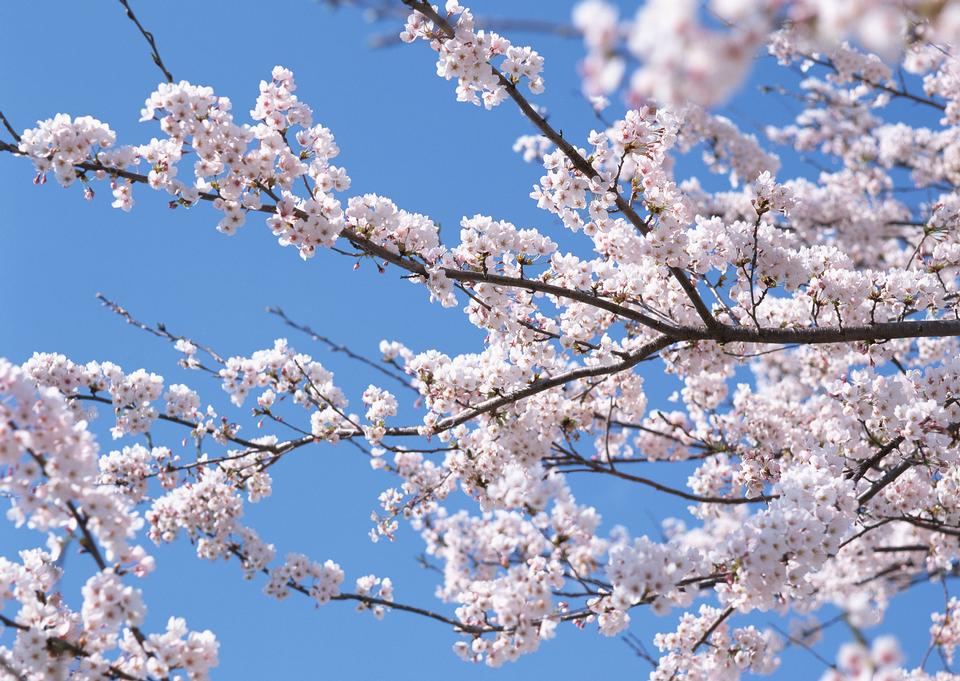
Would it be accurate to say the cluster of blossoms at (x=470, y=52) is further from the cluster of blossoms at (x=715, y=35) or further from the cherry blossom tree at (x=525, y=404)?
the cluster of blossoms at (x=715, y=35)

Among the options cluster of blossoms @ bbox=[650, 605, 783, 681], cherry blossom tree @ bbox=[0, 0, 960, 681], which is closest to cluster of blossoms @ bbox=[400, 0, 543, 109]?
cherry blossom tree @ bbox=[0, 0, 960, 681]

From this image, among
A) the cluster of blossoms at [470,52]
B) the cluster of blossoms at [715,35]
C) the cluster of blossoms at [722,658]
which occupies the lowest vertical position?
the cluster of blossoms at [715,35]

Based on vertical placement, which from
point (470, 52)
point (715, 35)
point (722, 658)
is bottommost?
point (715, 35)

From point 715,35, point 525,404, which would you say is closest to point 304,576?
point 525,404

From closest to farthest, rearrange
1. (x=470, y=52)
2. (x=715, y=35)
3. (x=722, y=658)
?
(x=715, y=35)
(x=470, y=52)
(x=722, y=658)

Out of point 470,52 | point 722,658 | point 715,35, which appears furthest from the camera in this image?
point 722,658

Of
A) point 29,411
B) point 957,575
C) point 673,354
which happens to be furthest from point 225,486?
point 957,575

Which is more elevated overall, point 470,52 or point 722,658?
point 470,52

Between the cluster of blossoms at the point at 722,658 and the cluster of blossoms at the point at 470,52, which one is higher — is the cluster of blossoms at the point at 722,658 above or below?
below

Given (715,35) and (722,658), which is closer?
(715,35)

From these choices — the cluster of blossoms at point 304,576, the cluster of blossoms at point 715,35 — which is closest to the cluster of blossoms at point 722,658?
the cluster of blossoms at point 304,576

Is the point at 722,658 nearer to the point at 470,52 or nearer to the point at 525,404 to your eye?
the point at 525,404

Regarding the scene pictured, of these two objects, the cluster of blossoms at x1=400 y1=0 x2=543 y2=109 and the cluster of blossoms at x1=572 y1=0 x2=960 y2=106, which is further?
the cluster of blossoms at x1=400 y1=0 x2=543 y2=109

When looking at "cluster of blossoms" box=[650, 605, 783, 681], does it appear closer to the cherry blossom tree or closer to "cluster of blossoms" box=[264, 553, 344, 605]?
the cherry blossom tree
